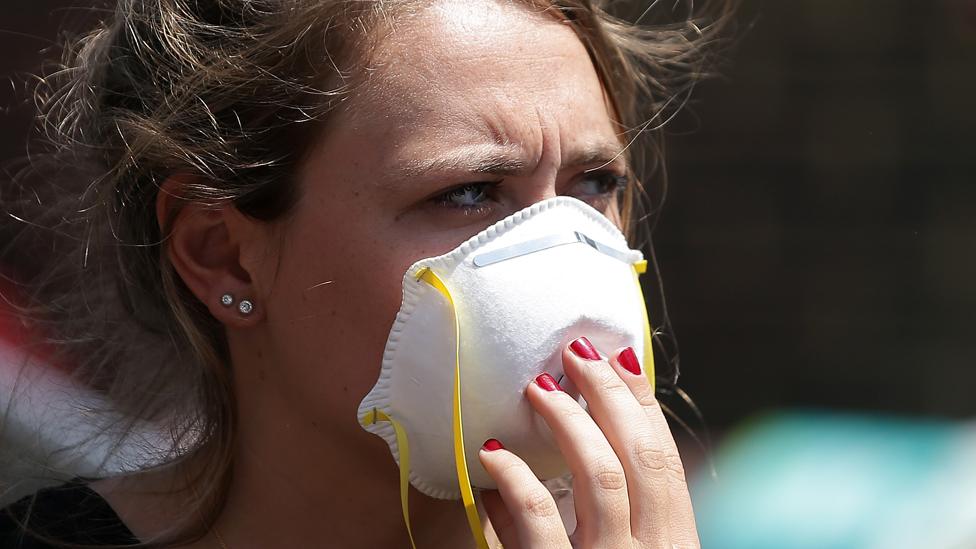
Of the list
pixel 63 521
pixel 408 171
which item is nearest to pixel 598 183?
pixel 408 171

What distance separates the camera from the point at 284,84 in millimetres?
2285

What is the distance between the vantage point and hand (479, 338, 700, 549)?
1.98 m

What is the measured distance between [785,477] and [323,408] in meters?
2.47

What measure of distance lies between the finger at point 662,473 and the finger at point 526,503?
136 mm

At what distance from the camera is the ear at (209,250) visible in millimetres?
2352

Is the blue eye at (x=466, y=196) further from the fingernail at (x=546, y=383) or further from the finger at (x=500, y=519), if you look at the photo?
the finger at (x=500, y=519)

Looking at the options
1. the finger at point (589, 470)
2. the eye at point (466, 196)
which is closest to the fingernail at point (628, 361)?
the finger at point (589, 470)

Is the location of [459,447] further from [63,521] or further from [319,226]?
[63,521]

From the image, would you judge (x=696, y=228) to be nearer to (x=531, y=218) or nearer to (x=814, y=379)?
(x=814, y=379)

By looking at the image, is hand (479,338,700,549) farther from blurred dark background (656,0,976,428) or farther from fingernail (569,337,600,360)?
blurred dark background (656,0,976,428)

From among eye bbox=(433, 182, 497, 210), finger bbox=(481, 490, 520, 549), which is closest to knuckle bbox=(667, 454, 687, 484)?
finger bbox=(481, 490, 520, 549)

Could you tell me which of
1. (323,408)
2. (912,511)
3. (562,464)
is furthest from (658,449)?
(912,511)

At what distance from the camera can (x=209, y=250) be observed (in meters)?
2.38

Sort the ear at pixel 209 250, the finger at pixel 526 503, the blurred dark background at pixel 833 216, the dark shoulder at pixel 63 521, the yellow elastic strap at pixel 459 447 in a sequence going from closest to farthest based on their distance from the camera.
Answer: the finger at pixel 526 503 < the yellow elastic strap at pixel 459 447 < the ear at pixel 209 250 < the dark shoulder at pixel 63 521 < the blurred dark background at pixel 833 216
